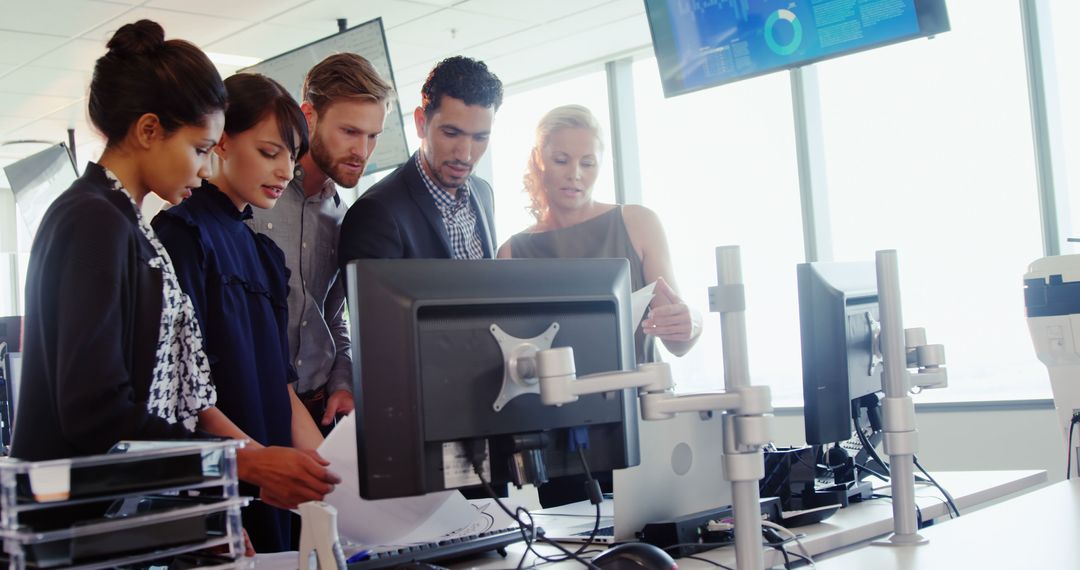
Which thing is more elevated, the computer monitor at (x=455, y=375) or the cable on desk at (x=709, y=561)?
the computer monitor at (x=455, y=375)

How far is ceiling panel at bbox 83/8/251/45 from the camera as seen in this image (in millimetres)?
4895

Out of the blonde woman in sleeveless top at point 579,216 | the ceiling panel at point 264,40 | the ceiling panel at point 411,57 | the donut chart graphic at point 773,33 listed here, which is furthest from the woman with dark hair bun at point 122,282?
the ceiling panel at point 411,57

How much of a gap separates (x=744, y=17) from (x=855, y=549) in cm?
201

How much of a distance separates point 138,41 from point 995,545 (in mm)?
1488

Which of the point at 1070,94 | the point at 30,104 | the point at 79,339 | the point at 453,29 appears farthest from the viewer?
the point at 30,104

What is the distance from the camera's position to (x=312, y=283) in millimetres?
2189

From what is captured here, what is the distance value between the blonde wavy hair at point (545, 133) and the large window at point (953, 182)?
2.07 m

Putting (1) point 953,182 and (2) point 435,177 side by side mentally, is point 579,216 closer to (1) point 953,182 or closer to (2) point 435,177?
(2) point 435,177

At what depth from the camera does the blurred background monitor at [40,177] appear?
5918mm

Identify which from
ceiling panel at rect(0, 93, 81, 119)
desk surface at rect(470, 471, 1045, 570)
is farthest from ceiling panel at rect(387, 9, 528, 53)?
desk surface at rect(470, 471, 1045, 570)

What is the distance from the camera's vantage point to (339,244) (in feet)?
7.11

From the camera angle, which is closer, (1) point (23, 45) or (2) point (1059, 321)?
(2) point (1059, 321)

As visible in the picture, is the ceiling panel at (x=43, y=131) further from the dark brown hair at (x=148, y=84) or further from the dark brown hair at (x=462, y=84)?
the dark brown hair at (x=148, y=84)

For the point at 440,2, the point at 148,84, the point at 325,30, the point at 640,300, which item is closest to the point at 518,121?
the point at 325,30
